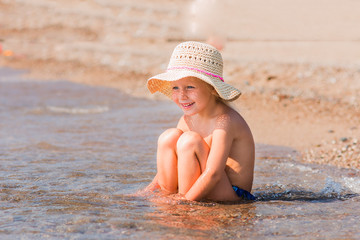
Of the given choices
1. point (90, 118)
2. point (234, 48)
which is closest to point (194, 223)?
point (90, 118)

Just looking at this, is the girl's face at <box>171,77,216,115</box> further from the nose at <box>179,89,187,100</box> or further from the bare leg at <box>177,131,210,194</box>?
the bare leg at <box>177,131,210,194</box>

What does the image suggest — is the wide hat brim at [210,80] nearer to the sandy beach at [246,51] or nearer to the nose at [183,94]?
the nose at [183,94]

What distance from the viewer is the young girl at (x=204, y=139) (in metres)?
3.33

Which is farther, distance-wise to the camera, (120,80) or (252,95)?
(120,80)

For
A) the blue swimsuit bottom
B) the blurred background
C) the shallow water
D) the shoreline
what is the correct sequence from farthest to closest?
the blurred background < the shoreline < the blue swimsuit bottom < the shallow water

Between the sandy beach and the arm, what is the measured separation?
167cm

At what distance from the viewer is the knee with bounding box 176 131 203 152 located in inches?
131

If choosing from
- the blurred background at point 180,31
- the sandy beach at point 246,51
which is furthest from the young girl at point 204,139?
the blurred background at point 180,31

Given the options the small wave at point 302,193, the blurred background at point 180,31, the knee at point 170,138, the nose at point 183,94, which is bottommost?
the small wave at point 302,193

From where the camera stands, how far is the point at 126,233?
2959 mm

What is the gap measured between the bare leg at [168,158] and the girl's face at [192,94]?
0.56 ft

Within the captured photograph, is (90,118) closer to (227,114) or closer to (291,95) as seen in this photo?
(291,95)

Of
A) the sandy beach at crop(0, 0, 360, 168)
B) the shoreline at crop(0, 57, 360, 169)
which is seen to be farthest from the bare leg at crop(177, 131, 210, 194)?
the sandy beach at crop(0, 0, 360, 168)

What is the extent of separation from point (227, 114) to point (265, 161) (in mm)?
1567
